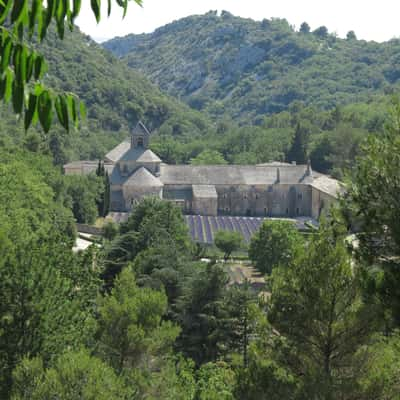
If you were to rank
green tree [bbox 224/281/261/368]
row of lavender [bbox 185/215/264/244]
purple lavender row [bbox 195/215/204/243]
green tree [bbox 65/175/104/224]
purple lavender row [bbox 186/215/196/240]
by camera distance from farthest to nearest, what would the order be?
purple lavender row [bbox 186/215/196/240], row of lavender [bbox 185/215/264/244], purple lavender row [bbox 195/215/204/243], green tree [bbox 65/175/104/224], green tree [bbox 224/281/261/368]

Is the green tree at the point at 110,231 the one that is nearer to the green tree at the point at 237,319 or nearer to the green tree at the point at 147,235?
the green tree at the point at 147,235

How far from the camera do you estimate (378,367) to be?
10.8 metres

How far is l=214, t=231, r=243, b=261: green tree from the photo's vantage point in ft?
155

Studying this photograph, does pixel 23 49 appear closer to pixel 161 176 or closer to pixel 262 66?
pixel 161 176

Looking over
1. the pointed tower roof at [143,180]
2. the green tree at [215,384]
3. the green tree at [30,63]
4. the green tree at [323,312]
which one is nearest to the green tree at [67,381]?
the green tree at [215,384]

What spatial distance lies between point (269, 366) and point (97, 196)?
44.5 m

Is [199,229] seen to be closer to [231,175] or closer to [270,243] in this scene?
[231,175]

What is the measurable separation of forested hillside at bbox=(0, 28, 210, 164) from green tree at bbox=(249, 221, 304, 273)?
149ft

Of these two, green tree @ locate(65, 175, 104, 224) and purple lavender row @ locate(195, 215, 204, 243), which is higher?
green tree @ locate(65, 175, 104, 224)

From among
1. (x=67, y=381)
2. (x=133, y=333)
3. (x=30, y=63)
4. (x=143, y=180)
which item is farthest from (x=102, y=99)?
(x=30, y=63)

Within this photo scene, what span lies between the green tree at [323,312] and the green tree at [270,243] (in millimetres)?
29242

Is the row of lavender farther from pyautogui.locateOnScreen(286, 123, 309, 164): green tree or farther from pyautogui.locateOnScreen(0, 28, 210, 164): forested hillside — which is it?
pyautogui.locateOnScreen(0, 28, 210, 164): forested hillside

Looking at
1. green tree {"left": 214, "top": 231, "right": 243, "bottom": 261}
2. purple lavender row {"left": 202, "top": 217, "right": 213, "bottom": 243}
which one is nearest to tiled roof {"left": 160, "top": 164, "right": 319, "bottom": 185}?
purple lavender row {"left": 202, "top": 217, "right": 213, "bottom": 243}

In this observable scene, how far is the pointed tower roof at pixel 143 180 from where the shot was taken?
204 feet
